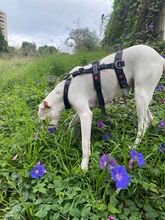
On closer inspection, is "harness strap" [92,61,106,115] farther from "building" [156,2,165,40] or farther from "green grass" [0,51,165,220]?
"building" [156,2,165,40]

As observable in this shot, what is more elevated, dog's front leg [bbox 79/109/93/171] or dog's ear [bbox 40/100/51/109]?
dog's ear [bbox 40/100/51/109]

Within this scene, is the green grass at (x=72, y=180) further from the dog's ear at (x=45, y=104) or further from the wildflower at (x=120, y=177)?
the dog's ear at (x=45, y=104)

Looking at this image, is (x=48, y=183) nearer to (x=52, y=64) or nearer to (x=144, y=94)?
(x=144, y=94)

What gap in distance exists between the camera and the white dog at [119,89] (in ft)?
7.37

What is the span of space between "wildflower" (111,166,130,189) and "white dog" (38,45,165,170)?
69 cm

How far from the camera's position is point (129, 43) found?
5.39m

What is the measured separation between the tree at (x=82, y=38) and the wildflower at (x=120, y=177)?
8268 millimetres

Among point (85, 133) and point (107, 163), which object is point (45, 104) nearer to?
point (85, 133)

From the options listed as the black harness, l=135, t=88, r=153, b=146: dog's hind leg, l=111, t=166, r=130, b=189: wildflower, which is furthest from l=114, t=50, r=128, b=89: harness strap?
l=111, t=166, r=130, b=189: wildflower

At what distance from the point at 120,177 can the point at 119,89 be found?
1137 millimetres

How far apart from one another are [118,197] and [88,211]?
281 mm

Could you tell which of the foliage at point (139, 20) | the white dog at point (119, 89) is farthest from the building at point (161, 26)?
the white dog at point (119, 89)

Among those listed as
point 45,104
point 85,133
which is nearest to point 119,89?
point 85,133

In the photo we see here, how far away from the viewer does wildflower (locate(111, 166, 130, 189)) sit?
4.82 feet
